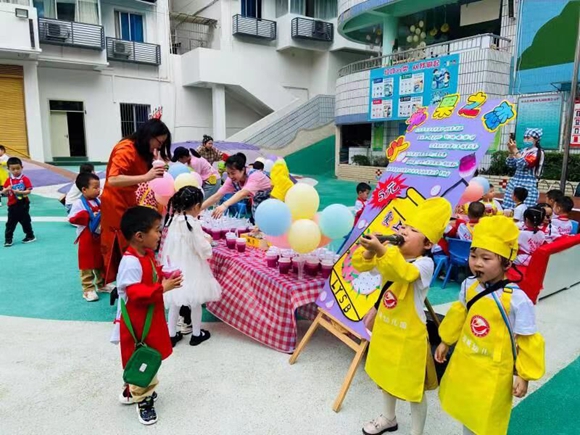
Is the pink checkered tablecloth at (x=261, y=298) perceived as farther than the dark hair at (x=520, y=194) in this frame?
No

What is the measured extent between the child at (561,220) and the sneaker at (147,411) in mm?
4280

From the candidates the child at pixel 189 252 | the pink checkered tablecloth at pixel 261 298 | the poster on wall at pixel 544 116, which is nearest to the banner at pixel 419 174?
the pink checkered tablecloth at pixel 261 298

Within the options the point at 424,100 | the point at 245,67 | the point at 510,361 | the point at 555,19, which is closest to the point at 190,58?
the point at 245,67

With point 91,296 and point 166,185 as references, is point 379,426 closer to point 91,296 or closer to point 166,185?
point 166,185

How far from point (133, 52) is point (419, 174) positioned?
1798 cm

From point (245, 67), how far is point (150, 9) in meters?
4.66

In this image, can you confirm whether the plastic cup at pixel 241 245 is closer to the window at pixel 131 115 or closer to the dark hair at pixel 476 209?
the dark hair at pixel 476 209

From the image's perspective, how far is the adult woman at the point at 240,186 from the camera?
13.6 feet

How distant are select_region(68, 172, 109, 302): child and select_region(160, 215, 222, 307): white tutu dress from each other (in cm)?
155

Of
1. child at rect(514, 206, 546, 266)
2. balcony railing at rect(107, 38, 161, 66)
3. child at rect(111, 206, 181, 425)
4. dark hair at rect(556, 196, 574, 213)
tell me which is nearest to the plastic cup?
child at rect(111, 206, 181, 425)

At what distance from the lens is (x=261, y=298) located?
11.1ft

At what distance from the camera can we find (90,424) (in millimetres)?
2518

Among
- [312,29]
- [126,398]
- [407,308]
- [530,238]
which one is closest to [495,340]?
[407,308]

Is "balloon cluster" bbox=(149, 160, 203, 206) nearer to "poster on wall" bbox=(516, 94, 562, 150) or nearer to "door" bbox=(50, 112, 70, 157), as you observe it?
"poster on wall" bbox=(516, 94, 562, 150)
